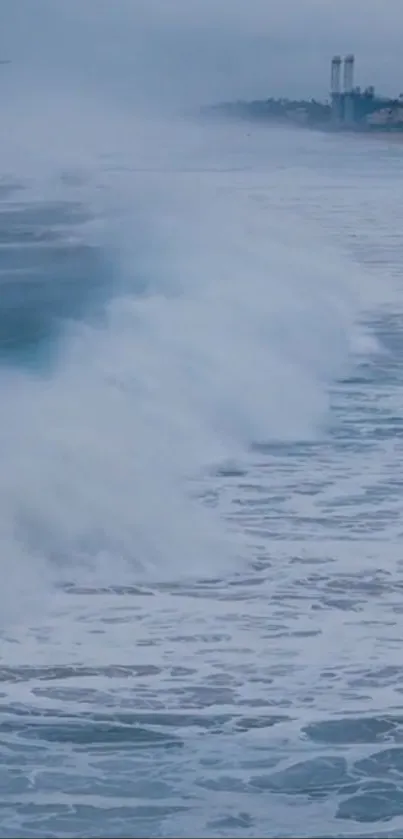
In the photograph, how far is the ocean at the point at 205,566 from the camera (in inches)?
122

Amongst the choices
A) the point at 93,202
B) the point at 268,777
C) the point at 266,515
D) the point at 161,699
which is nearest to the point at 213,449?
the point at 266,515

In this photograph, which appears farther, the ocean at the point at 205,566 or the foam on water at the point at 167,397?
the foam on water at the point at 167,397

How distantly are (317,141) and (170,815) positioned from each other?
3026 cm

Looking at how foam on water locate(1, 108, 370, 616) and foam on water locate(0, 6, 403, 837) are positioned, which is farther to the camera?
foam on water locate(1, 108, 370, 616)

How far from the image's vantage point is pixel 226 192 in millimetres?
25141

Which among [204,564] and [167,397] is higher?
[167,397]

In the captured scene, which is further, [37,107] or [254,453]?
[37,107]

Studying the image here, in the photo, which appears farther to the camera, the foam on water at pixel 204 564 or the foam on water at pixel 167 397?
the foam on water at pixel 167 397

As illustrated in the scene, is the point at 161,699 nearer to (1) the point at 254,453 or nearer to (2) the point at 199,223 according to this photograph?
(1) the point at 254,453

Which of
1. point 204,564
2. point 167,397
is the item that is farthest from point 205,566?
point 167,397

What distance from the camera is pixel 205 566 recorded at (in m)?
4.59

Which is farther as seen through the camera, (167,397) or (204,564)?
(167,397)

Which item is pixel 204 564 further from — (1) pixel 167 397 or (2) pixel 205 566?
(1) pixel 167 397

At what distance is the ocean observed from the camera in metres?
3.10
